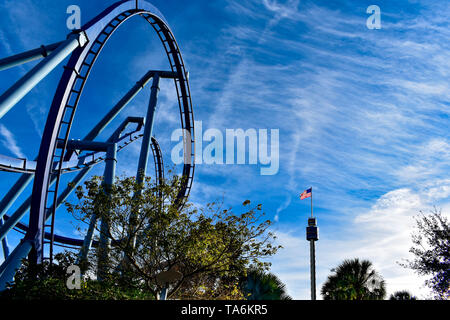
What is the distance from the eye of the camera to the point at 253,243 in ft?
44.8

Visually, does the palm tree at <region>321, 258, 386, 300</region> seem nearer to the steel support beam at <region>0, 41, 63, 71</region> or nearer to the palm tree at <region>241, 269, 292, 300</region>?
the palm tree at <region>241, 269, 292, 300</region>

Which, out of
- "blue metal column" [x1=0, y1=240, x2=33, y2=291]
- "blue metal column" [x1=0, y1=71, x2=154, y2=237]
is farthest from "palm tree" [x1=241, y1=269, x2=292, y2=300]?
"blue metal column" [x1=0, y1=71, x2=154, y2=237]

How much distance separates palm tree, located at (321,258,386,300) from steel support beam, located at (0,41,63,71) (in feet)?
63.2

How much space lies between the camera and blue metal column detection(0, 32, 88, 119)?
11687 millimetres

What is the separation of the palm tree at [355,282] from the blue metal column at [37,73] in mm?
18362

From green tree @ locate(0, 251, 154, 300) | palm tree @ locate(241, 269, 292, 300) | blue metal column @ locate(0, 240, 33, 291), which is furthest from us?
palm tree @ locate(241, 269, 292, 300)

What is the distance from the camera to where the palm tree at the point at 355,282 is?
21.8 meters

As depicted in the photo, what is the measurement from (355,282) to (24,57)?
2079 centimetres

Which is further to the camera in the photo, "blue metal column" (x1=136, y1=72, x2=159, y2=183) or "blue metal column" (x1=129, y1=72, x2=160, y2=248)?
"blue metal column" (x1=136, y1=72, x2=159, y2=183)

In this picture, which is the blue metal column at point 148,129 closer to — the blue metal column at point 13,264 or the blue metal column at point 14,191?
the blue metal column at point 14,191

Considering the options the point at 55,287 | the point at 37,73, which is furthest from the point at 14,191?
the point at 55,287

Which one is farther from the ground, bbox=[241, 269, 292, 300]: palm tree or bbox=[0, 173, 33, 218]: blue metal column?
bbox=[0, 173, 33, 218]: blue metal column
